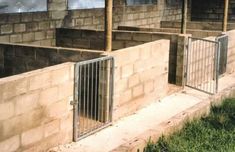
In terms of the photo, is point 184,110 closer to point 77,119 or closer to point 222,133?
point 222,133

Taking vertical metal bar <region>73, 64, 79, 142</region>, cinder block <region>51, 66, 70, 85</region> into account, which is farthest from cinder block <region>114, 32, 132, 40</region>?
cinder block <region>51, 66, 70, 85</region>

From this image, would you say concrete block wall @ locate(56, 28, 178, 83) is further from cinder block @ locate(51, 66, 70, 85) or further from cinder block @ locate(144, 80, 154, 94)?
cinder block @ locate(51, 66, 70, 85)

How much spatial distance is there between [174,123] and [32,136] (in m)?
2.67

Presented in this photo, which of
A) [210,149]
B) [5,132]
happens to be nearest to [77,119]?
[5,132]

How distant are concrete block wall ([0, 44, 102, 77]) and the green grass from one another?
79.6 inches

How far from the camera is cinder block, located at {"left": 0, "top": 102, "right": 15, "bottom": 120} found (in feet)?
19.4

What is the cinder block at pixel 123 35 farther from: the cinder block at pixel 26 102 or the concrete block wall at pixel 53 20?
the cinder block at pixel 26 102

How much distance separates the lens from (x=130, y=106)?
354 inches

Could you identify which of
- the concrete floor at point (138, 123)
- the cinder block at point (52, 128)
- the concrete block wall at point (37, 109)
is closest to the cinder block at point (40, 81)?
the concrete block wall at point (37, 109)

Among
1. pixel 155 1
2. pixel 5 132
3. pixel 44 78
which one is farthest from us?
pixel 155 1

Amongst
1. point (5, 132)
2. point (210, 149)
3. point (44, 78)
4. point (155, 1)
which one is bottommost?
point (210, 149)

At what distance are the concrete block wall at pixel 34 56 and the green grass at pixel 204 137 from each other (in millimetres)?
2022

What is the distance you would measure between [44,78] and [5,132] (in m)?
0.99

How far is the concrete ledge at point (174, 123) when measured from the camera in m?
6.86
